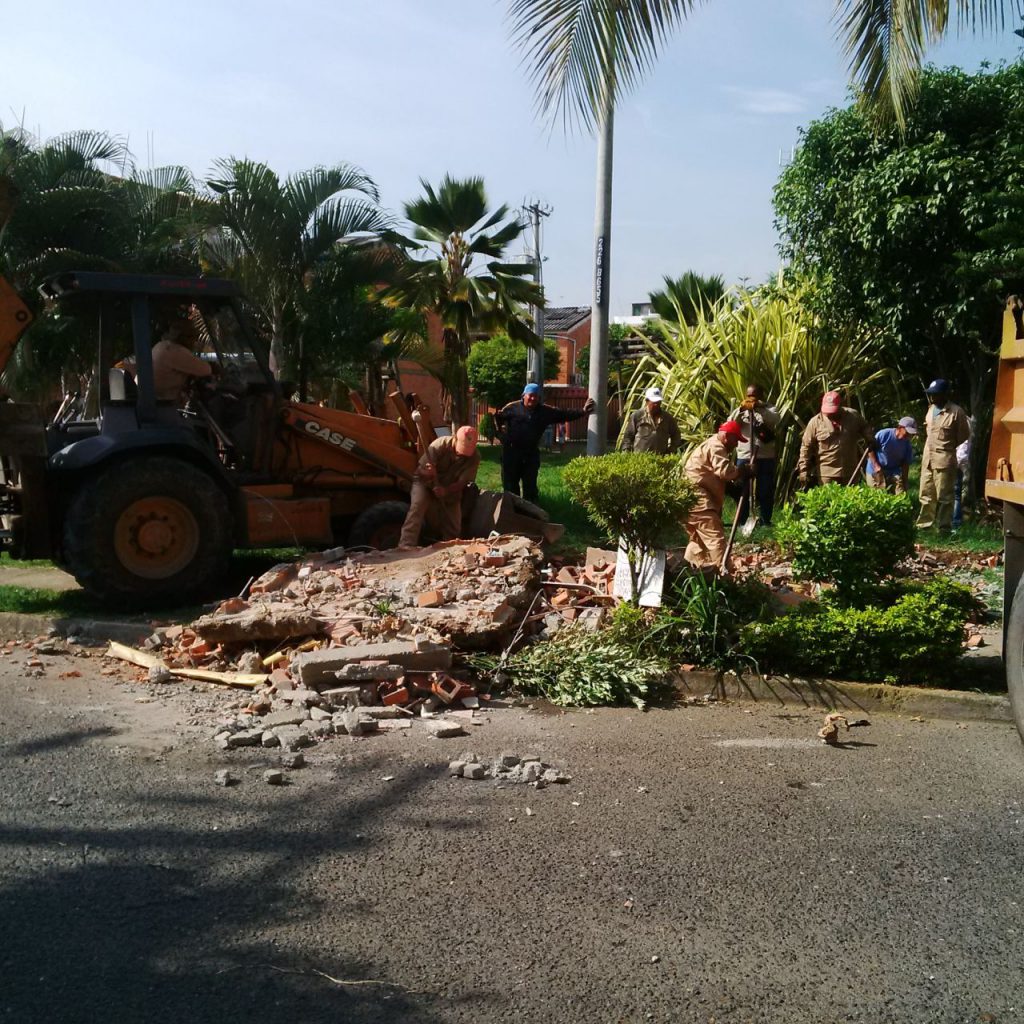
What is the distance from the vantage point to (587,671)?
24.0 feet

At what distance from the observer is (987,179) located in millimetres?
12984

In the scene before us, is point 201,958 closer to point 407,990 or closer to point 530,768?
point 407,990

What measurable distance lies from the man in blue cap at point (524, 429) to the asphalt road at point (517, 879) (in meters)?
6.96

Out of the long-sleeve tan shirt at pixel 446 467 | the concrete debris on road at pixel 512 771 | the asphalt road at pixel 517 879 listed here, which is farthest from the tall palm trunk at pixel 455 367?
the concrete debris on road at pixel 512 771

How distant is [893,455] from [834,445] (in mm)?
1376

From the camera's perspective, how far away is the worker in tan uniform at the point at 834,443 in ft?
42.2

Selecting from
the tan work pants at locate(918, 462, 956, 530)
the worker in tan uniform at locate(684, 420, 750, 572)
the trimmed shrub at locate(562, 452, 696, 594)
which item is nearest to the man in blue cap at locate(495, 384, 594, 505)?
the worker in tan uniform at locate(684, 420, 750, 572)

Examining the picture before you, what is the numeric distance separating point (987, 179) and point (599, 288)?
4.49 metres

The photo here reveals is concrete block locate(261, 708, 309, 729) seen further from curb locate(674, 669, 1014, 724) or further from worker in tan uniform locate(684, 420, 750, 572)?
worker in tan uniform locate(684, 420, 750, 572)

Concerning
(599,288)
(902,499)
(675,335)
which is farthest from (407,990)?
(675,335)

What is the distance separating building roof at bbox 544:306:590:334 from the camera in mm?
57875

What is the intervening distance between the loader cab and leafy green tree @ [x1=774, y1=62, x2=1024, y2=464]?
7071mm

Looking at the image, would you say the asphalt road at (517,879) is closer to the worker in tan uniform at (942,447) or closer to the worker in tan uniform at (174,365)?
the worker in tan uniform at (174,365)

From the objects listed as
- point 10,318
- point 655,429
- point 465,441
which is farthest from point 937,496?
point 10,318
